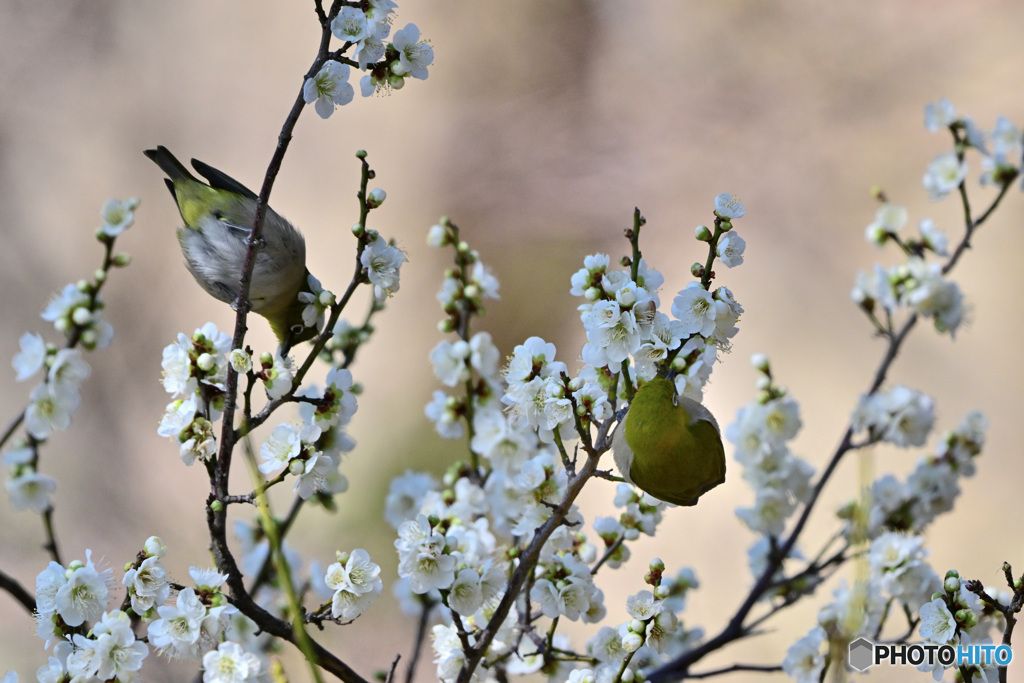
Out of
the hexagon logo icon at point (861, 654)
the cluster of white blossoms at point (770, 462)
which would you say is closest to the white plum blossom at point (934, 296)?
the cluster of white blossoms at point (770, 462)

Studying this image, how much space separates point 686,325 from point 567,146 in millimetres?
1371

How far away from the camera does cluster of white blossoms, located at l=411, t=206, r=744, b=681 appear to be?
48cm

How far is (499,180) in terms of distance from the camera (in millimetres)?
1777

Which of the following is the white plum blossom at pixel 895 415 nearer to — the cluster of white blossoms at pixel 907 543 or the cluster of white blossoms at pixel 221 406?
the cluster of white blossoms at pixel 907 543

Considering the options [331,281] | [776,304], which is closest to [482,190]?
[331,281]

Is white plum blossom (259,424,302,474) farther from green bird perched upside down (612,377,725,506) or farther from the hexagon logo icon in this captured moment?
the hexagon logo icon

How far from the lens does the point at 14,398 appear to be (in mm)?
1551

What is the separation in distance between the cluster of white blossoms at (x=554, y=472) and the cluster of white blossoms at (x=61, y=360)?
0.86 feet

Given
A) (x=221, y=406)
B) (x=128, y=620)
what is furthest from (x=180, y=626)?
(x=221, y=406)

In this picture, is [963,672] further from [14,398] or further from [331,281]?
[14,398]

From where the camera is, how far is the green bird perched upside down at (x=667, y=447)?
1.40 ft

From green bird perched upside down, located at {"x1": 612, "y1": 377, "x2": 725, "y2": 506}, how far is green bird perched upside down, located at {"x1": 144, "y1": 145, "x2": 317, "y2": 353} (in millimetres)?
309

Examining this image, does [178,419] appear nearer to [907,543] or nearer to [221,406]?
[221,406]

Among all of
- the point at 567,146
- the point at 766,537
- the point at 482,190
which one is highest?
the point at 567,146
